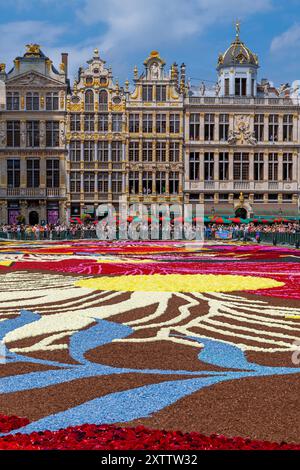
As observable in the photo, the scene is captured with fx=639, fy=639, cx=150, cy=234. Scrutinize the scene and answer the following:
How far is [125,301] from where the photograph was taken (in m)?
10.6

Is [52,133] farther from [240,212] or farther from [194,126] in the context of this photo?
[240,212]

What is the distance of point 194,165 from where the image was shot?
2146 inches

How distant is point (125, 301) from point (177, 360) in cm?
412

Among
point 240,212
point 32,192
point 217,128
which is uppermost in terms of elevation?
point 217,128

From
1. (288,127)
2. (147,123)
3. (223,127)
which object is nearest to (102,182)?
(147,123)

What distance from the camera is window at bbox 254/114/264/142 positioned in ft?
179

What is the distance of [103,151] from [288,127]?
52.4ft

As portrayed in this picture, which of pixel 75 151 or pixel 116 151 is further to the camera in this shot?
pixel 116 151

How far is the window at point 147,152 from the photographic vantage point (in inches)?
2124

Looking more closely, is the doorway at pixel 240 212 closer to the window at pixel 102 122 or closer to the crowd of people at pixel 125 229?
the crowd of people at pixel 125 229

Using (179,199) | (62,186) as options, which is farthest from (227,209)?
(62,186)

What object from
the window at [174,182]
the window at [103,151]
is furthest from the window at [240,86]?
the window at [103,151]
